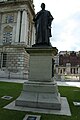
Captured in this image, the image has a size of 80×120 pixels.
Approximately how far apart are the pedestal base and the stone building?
25544mm

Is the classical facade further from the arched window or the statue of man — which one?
the statue of man

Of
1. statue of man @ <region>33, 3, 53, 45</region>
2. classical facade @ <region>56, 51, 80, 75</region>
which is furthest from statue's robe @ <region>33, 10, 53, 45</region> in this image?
classical facade @ <region>56, 51, 80, 75</region>

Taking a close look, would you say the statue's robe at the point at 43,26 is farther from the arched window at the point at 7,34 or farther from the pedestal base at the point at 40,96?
the arched window at the point at 7,34

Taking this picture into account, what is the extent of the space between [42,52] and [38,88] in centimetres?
165

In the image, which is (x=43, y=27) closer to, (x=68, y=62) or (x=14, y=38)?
(x=14, y=38)

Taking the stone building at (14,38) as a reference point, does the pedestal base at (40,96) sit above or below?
below

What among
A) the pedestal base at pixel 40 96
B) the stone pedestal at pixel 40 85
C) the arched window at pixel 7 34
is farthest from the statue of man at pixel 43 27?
the arched window at pixel 7 34

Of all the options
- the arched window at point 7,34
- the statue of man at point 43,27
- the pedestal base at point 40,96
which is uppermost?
the arched window at point 7,34

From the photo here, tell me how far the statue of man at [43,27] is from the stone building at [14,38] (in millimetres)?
24871

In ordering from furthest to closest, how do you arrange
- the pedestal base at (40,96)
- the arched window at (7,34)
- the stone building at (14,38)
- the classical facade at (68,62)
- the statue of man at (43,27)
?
1. the classical facade at (68,62)
2. the arched window at (7,34)
3. the stone building at (14,38)
4. the statue of man at (43,27)
5. the pedestal base at (40,96)

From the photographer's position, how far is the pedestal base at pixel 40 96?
733cm

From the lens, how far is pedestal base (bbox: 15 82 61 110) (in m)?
7.33

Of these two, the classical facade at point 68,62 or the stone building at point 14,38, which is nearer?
the stone building at point 14,38

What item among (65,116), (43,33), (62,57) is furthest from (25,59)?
(62,57)
